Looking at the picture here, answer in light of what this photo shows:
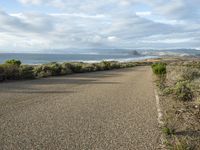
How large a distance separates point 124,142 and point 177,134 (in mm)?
1573

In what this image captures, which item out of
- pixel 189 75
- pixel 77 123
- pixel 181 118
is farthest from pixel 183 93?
pixel 189 75

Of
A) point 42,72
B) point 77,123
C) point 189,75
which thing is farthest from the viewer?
point 42,72

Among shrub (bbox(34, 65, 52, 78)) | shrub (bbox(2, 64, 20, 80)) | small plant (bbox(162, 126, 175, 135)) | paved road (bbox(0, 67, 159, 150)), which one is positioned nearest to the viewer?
paved road (bbox(0, 67, 159, 150))

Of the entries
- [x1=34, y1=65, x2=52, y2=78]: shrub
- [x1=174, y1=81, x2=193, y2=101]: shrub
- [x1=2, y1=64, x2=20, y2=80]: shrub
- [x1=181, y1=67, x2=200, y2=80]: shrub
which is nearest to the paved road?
[x1=174, y1=81, x2=193, y2=101]: shrub

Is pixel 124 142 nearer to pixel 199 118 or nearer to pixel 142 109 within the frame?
pixel 199 118

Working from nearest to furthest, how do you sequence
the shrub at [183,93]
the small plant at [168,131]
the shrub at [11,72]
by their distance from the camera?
the small plant at [168,131] → the shrub at [183,93] → the shrub at [11,72]

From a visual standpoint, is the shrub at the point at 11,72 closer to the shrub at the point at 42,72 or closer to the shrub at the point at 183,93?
the shrub at the point at 42,72

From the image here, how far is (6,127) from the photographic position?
971 centimetres

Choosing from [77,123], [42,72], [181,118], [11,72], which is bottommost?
[181,118]

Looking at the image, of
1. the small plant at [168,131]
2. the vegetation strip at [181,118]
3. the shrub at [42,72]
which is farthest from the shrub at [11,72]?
the small plant at [168,131]

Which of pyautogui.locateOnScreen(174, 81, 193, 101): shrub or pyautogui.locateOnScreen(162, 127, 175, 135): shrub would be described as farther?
pyautogui.locateOnScreen(174, 81, 193, 101): shrub

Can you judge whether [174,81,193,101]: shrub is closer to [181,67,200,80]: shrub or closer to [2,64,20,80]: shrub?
[181,67,200,80]: shrub

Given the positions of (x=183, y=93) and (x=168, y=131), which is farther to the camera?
(x=183, y=93)

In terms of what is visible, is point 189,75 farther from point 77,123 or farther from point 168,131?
point 168,131
